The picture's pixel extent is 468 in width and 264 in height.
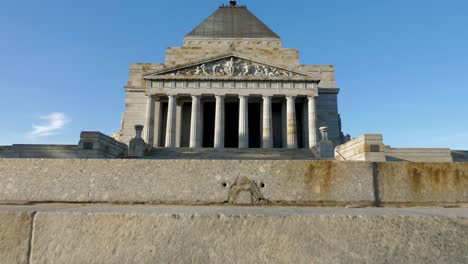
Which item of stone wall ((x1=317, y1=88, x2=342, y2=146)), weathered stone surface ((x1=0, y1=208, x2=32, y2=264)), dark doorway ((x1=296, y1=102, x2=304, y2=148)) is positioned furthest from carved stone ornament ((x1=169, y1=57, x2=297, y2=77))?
weathered stone surface ((x1=0, y1=208, x2=32, y2=264))

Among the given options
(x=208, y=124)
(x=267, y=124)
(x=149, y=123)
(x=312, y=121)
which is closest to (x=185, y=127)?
(x=208, y=124)

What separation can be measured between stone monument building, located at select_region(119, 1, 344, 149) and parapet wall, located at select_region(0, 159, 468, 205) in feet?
74.7

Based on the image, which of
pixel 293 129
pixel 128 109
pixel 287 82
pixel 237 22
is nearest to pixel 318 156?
pixel 293 129

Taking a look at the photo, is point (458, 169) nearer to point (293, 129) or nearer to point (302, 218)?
point (302, 218)

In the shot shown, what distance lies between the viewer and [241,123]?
95.5 feet

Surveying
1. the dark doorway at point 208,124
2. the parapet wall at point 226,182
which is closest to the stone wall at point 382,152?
the parapet wall at point 226,182

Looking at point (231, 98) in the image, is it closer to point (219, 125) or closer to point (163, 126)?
point (219, 125)

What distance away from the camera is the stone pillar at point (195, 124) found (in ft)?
93.4

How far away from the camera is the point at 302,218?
285 centimetres

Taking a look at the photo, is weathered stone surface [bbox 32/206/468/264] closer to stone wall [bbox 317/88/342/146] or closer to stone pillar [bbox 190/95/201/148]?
stone pillar [bbox 190/95/201/148]

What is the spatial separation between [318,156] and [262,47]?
67.6ft

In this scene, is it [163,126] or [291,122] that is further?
[163,126]

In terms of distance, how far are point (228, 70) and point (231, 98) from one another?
10.4 feet

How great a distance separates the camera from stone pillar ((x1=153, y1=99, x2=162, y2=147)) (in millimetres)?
29234
